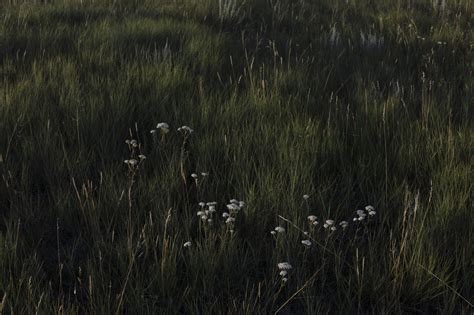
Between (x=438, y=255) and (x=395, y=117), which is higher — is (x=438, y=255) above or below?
below

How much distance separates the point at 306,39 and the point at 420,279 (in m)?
3.28

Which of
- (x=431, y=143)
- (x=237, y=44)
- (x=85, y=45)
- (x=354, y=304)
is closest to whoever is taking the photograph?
(x=354, y=304)

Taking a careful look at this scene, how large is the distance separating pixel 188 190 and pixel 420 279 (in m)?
1.03

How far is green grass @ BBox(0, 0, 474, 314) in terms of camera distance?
6.00 feet

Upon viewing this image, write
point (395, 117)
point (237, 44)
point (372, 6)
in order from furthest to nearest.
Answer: point (372, 6)
point (237, 44)
point (395, 117)

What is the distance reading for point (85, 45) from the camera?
4117mm

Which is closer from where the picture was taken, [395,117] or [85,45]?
[395,117]

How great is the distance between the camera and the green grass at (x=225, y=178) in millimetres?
1829

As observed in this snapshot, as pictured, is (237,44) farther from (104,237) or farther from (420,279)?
(420,279)

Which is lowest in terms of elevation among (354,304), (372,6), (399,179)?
(354,304)

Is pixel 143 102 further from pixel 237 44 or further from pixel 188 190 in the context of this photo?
pixel 237 44

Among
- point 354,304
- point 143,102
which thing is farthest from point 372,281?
point 143,102

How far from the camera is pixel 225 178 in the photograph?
2.41 metres

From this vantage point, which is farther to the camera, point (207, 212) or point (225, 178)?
point (225, 178)
